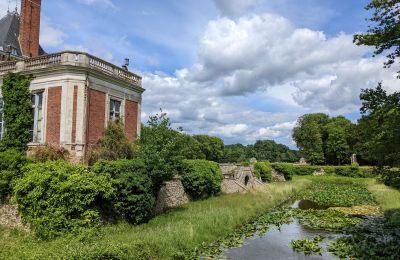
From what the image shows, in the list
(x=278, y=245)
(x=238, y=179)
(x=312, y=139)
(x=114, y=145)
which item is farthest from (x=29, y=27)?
(x=312, y=139)

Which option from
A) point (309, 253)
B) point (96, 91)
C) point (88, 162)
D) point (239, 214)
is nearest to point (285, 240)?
point (309, 253)

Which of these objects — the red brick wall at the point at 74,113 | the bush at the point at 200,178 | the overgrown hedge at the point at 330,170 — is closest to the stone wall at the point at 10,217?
the red brick wall at the point at 74,113

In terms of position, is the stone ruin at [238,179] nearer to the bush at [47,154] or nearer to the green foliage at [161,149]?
the green foliage at [161,149]

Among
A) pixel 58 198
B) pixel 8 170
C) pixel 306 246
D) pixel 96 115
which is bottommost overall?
pixel 306 246

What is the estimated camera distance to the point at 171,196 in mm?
22953

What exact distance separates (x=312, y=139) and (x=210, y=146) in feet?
72.2

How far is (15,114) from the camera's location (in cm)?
2005

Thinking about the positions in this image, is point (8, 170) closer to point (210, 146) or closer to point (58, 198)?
point (58, 198)

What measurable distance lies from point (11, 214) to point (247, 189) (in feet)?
78.2

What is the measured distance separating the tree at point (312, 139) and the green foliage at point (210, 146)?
1738 cm

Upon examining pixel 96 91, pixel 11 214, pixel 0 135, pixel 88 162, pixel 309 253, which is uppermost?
pixel 96 91

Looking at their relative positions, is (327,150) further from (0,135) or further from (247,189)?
(0,135)

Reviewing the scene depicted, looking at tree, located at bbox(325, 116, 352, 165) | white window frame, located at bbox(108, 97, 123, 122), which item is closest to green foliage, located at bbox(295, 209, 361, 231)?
white window frame, located at bbox(108, 97, 123, 122)

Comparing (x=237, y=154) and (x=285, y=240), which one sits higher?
(x=237, y=154)
